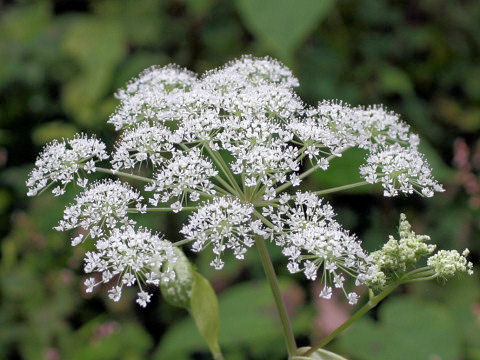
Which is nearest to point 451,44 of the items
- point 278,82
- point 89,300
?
point 278,82

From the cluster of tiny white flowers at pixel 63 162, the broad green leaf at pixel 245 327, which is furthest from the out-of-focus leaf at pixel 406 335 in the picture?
the cluster of tiny white flowers at pixel 63 162

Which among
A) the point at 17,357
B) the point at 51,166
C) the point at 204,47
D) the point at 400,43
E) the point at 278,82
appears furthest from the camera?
the point at 400,43

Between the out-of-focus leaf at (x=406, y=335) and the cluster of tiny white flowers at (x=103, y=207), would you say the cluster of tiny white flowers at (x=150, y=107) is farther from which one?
the out-of-focus leaf at (x=406, y=335)

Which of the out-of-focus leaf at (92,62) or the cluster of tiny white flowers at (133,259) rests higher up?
the out-of-focus leaf at (92,62)

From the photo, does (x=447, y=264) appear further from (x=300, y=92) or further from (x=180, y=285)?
(x=300, y=92)

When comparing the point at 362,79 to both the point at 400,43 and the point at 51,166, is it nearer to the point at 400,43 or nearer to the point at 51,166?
the point at 400,43

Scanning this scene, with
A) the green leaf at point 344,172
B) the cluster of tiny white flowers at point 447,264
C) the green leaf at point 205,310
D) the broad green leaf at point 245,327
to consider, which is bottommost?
the green leaf at point 205,310

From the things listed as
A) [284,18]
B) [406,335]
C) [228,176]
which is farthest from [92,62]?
[406,335]
